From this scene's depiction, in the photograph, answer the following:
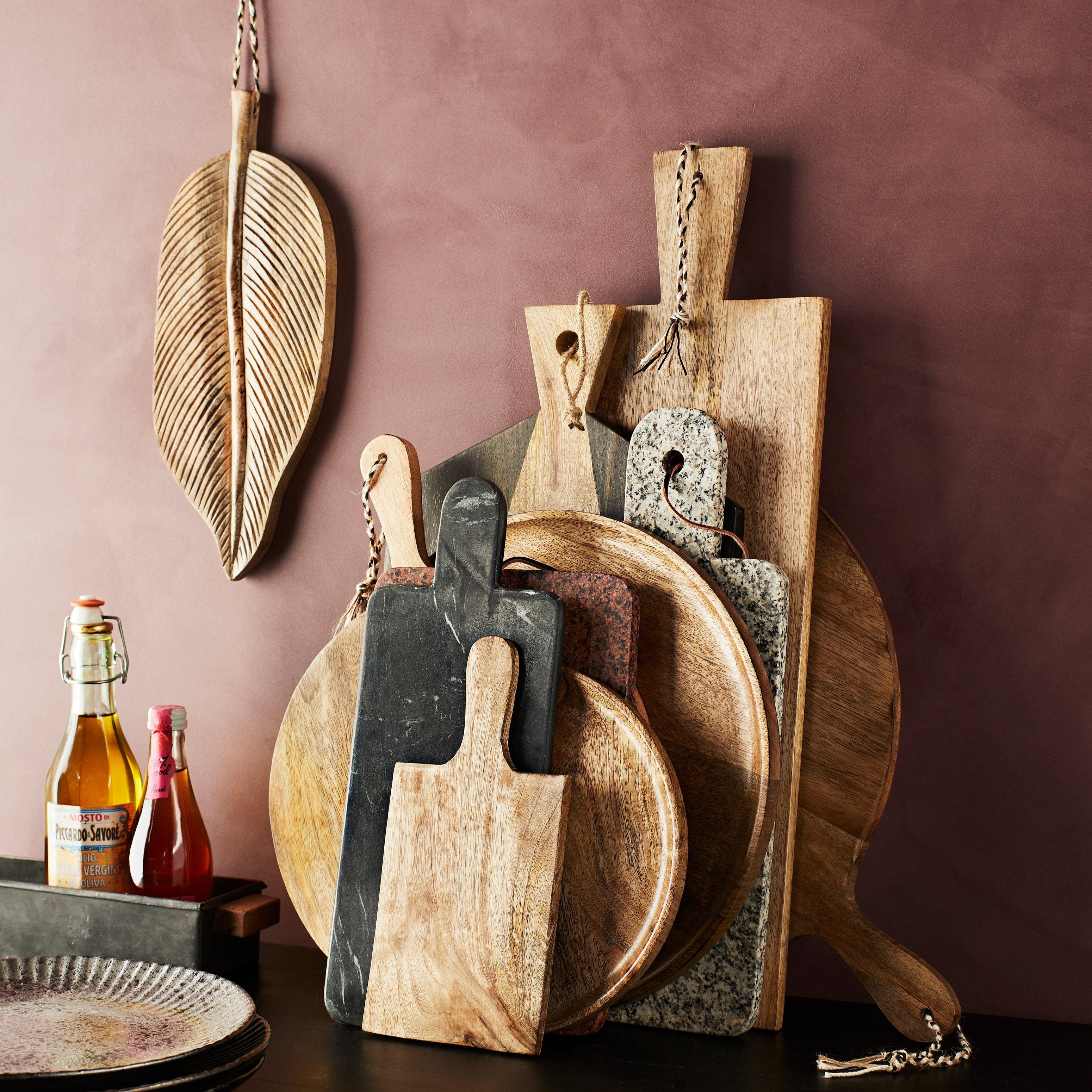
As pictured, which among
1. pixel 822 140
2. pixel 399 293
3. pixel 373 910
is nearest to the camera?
pixel 373 910

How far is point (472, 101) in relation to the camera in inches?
40.2

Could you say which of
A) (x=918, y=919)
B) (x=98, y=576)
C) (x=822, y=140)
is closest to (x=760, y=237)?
(x=822, y=140)

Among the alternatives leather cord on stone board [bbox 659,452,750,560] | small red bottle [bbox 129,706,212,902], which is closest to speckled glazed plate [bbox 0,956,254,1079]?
small red bottle [bbox 129,706,212,902]

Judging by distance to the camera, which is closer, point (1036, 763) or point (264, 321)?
point (1036, 763)

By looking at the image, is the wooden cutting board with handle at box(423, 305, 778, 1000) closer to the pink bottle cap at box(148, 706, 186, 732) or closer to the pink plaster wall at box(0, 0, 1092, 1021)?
the pink plaster wall at box(0, 0, 1092, 1021)

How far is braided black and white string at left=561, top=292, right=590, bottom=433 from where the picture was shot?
2.99 ft

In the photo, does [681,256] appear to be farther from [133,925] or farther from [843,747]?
[133,925]

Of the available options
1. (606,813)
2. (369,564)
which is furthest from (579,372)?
(606,813)

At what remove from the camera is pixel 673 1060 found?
787 mm

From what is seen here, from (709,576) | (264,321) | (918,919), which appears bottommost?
(918,919)

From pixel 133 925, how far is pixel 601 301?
0.68 metres

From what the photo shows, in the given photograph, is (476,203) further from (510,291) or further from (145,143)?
(145,143)

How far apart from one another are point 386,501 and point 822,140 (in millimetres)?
487

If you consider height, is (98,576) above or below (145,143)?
below
